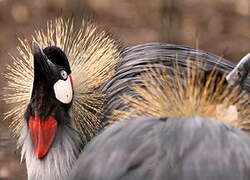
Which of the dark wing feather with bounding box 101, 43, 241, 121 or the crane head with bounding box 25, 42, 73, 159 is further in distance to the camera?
the dark wing feather with bounding box 101, 43, 241, 121

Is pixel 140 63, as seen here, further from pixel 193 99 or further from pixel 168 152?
pixel 168 152

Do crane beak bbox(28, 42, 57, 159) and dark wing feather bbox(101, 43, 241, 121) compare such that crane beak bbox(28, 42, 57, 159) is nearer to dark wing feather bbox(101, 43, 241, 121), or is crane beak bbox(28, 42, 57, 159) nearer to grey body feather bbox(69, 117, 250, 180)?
dark wing feather bbox(101, 43, 241, 121)

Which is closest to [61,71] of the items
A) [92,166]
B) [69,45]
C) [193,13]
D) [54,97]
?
[54,97]

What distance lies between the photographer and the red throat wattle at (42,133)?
139 centimetres

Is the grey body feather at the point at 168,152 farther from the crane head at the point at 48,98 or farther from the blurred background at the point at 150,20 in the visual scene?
the blurred background at the point at 150,20

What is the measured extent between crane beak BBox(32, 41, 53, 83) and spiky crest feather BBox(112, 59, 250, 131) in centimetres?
17

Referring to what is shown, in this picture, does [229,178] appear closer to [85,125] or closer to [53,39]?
[85,125]

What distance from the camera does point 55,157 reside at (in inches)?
56.4

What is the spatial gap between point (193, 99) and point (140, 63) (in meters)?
0.53

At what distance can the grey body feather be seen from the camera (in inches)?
37.4


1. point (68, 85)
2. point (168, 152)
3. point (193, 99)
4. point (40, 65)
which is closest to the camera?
point (168, 152)

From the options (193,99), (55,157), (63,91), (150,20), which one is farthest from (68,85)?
(150,20)

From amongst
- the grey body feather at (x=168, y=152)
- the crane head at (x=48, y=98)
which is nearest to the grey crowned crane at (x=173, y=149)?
the grey body feather at (x=168, y=152)

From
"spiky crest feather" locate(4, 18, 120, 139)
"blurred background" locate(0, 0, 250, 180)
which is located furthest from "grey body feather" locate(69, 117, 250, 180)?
"blurred background" locate(0, 0, 250, 180)
